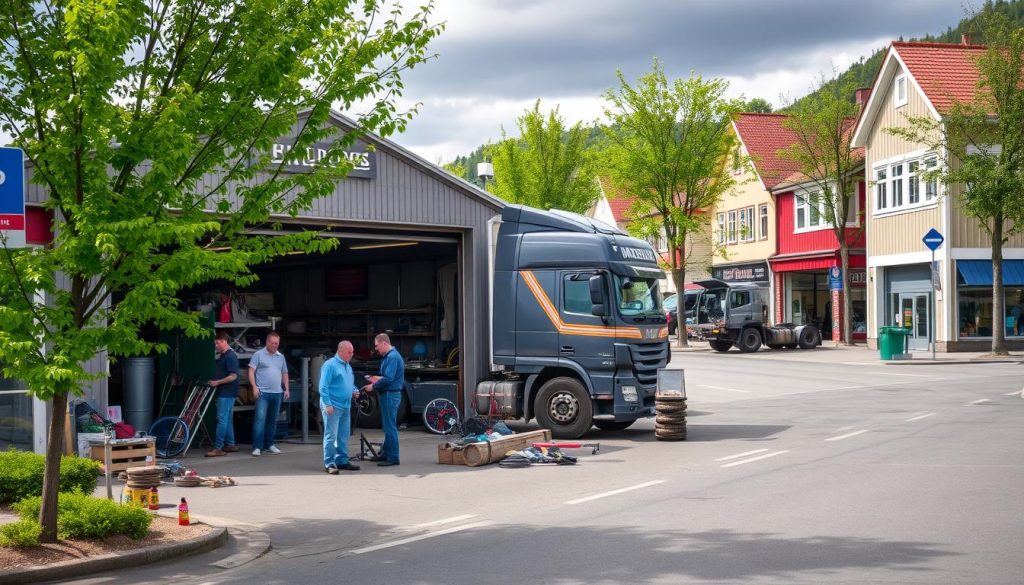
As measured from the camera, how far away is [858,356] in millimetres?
38969

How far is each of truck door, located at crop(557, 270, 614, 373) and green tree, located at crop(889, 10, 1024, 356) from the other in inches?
858

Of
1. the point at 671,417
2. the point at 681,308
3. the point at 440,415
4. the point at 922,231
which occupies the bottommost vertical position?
the point at 440,415

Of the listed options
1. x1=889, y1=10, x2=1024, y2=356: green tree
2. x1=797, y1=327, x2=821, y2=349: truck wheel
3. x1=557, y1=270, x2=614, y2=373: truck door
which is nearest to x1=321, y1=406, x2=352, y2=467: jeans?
x1=557, y1=270, x2=614, y2=373: truck door

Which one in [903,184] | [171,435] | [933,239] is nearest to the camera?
[171,435]

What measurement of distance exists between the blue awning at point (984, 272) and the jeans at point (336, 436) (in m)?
30.5

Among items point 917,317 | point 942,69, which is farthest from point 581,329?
point 942,69

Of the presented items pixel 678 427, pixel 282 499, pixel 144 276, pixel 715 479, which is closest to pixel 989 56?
pixel 678 427

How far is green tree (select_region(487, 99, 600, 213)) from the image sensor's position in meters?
53.7

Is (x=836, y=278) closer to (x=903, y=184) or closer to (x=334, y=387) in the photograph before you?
(x=903, y=184)

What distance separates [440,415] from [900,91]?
3037cm

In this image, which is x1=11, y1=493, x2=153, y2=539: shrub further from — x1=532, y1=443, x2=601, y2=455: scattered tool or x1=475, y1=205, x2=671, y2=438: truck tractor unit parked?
x1=475, y1=205, x2=671, y2=438: truck tractor unit parked

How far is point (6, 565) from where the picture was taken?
7.98m

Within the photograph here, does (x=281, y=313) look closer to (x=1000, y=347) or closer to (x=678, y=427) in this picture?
(x=678, y=427)

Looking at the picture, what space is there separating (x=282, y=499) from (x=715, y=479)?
192 inches
